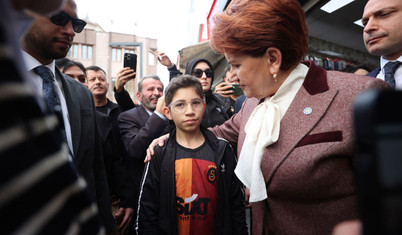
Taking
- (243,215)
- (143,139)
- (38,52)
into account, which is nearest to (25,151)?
(38,52)

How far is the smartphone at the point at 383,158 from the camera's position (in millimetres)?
302

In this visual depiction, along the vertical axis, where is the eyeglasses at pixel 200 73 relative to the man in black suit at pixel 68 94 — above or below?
above

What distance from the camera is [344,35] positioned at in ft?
23.6

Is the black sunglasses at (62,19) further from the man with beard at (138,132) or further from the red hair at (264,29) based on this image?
the man with beard at (138,132)

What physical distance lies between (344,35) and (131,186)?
7900 mm

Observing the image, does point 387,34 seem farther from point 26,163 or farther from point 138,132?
point 138,132

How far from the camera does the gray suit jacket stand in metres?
1.48

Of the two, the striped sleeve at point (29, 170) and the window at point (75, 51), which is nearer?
the striped sleeve at point (29, 170)

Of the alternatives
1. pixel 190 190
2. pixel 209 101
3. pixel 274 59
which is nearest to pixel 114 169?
pixel 190 190

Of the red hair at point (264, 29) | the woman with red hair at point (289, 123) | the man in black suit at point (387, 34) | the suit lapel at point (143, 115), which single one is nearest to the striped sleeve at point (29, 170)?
the woman with red hair at point (289, 123)

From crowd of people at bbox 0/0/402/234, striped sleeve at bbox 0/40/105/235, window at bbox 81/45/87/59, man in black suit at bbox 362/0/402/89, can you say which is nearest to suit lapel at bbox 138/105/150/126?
crowd of people at bbox 0/0/402/234

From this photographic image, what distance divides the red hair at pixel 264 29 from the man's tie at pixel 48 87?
3.46 ft

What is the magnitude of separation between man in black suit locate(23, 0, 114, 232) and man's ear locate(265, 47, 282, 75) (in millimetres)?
1251

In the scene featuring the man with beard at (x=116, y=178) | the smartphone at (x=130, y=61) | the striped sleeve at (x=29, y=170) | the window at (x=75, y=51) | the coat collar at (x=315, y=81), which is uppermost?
the window at (x=75, y=51)
